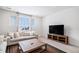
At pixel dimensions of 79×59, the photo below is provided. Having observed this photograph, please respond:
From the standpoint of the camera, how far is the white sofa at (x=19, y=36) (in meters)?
1.41

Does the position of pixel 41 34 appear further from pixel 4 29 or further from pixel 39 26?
pixel 4 29

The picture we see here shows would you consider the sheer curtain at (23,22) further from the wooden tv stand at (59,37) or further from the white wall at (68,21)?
the wooden tv stand at (59,37)

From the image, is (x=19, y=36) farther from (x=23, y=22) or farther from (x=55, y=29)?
(x=55, y=29)

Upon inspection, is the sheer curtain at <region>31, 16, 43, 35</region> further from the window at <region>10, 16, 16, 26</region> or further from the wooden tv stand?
the window at <region>10, 16, 16, 26</region>

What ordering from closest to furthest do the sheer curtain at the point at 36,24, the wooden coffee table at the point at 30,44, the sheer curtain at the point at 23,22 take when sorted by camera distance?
1. the wooden coffee table at the point at 30,44
2. the sheer curtain at the point at 23,22
3. the sheer curtain at the point at 36,24

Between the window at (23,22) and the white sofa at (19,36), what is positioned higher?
the window at (23,22)

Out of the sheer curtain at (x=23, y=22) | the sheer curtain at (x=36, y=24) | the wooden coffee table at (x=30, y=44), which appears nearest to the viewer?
the wooden coffee table at (x=30, y=44)

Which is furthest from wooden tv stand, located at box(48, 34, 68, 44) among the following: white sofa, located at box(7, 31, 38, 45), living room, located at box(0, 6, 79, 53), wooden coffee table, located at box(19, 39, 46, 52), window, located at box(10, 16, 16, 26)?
window, located at box(10, 16, 16, 26)

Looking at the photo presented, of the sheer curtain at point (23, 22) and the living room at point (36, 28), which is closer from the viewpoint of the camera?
the living room at point (36, 28)

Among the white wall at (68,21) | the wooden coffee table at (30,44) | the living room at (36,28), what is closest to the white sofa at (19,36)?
the living room at (36,28)

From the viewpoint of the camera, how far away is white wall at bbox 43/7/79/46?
61.5 inches

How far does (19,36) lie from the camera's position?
4.87 feet

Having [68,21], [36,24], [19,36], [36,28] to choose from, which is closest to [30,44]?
[19,36]

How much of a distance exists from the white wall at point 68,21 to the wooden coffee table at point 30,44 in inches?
14.0
